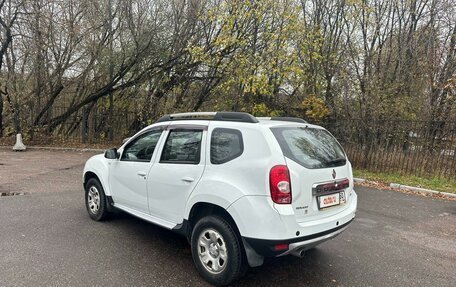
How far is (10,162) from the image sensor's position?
1041cm

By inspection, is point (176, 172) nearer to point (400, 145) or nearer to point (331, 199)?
point (331, 199)

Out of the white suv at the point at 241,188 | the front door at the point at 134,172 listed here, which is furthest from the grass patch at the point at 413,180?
the front door at the point at 134,172

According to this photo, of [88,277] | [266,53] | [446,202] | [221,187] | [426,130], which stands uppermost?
[266,53]

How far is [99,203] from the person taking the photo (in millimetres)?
4910

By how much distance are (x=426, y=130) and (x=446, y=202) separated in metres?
2.57

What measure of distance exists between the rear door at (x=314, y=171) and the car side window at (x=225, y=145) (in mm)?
381

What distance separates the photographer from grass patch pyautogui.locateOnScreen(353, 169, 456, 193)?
8078mm

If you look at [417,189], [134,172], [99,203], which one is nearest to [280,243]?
[134,172]

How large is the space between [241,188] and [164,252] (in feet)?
5.20

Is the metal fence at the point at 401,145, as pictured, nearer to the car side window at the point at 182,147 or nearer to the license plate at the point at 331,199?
the license plate at the point at 331,199

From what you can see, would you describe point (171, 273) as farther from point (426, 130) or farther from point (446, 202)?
point (426, 130)

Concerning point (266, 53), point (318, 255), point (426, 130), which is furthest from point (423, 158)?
point (318, 255)

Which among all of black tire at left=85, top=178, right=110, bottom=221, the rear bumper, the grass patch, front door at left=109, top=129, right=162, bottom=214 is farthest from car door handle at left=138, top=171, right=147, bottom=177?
the grass patch

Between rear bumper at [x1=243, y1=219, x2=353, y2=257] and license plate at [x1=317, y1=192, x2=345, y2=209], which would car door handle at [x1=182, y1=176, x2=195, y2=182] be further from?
license plate at [x1=317, y1=192, x2=345, y2=209]
